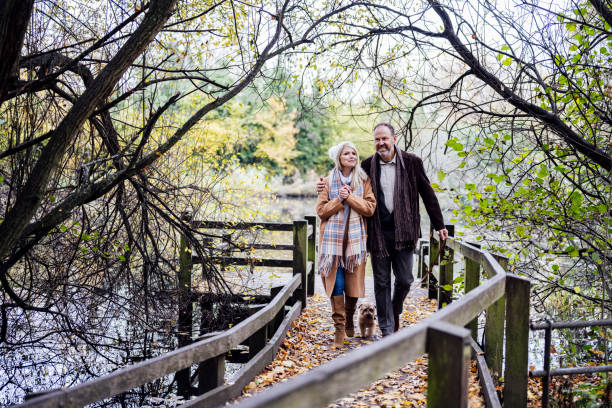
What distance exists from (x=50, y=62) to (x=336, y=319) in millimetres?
3443

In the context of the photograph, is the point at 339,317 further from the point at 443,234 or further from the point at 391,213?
the point at 443,234

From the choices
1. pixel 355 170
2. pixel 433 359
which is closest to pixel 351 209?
pixel 355 170

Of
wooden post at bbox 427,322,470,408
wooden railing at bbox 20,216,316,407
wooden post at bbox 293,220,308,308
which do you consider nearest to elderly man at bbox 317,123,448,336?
wooden railing at bbox 20,216,316,407

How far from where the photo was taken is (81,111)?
11.3 ft

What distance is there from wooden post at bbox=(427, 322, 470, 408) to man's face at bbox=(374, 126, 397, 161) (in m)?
3.40

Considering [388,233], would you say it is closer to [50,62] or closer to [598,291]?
[598,291]

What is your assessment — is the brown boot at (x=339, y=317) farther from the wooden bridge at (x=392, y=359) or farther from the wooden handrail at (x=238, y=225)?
the wooden handrail at (x=238, y=225)

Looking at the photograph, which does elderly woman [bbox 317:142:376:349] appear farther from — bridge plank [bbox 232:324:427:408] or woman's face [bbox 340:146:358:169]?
bridge plank [bbox 232:324:427:408]

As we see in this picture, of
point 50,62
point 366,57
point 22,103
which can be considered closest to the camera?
point 50,62

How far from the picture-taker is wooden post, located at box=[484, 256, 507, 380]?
3832 mm

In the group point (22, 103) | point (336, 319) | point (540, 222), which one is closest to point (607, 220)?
point (540, 222)

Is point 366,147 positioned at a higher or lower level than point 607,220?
higher

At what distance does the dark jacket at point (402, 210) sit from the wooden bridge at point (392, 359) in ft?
1.70

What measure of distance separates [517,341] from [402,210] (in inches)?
85.2
